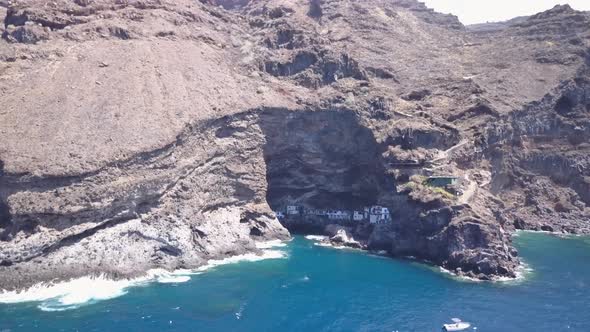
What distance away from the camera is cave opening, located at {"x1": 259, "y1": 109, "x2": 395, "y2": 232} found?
100938mm

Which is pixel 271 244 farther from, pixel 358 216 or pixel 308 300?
pixel 308 300

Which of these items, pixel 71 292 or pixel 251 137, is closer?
pixel 71 292

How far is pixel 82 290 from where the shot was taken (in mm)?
65938

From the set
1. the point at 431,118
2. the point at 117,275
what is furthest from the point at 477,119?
the point at 117,275

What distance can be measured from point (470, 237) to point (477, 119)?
40922 mm

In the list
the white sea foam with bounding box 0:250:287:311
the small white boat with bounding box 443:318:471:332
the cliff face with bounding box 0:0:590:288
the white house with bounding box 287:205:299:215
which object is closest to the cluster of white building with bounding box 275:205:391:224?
the white house with bounding box 287:205:299:215

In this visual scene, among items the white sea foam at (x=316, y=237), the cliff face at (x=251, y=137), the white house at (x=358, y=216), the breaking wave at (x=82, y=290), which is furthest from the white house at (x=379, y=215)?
the breaking wave at (x=82, y=290)

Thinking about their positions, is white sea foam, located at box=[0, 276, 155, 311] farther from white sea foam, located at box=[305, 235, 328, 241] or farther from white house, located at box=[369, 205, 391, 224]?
white house, located at box=[369, 205, 391, 224]

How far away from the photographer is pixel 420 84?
127000 mm

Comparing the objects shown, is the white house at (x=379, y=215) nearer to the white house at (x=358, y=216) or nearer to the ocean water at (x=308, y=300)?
the white house at (x=358, y=216)

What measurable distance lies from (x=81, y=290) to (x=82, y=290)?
0.11 meters

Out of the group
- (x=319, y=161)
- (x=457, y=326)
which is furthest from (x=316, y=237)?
(x=457, y=326)

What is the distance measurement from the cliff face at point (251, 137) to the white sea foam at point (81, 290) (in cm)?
120

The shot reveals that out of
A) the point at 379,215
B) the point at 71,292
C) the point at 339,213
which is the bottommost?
the point at 71,292
